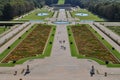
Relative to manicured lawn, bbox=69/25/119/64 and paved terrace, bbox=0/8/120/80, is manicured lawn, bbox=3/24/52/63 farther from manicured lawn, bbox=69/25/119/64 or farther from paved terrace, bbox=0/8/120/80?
manicured lawn, bbox=69/25/119/64

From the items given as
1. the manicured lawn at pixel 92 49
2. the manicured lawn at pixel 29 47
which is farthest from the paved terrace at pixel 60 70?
the manicured lawn at pixel 29 47

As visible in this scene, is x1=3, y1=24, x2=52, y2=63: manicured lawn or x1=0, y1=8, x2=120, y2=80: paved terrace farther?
x1=3, y1=24, x2=52, y2=63: manicured lawn

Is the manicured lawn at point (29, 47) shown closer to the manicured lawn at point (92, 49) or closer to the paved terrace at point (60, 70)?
the paved terrace at point (60, 70)

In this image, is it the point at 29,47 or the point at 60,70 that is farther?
the point at 29,47

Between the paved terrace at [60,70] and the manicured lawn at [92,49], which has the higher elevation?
the paved terrace at [60,70]

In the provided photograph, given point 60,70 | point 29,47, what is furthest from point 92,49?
point 60,70

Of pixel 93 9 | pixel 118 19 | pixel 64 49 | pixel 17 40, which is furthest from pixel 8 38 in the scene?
pixel 93 9

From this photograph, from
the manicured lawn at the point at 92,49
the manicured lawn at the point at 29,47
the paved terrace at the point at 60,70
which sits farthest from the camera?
the manicured lawn at the point at 29,47

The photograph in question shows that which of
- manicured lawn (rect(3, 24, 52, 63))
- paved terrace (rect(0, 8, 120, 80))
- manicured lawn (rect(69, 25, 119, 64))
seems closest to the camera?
paved terrace (rect(0, 8, 120, 80))

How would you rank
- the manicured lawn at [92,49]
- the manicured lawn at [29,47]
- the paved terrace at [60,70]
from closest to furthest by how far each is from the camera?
the paved terrace at [60,70]
the manicured lawn at [92,49]
the manicured lawn at [29,47]

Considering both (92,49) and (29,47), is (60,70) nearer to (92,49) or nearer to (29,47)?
(92,49)

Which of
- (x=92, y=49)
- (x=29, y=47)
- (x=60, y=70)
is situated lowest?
(x=92, y=49)

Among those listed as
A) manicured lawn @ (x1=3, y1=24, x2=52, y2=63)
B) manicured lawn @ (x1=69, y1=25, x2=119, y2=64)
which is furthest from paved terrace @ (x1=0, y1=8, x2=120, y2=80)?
manicured lawn @ (x1=3, y1=24, x2=52, y2=63)
